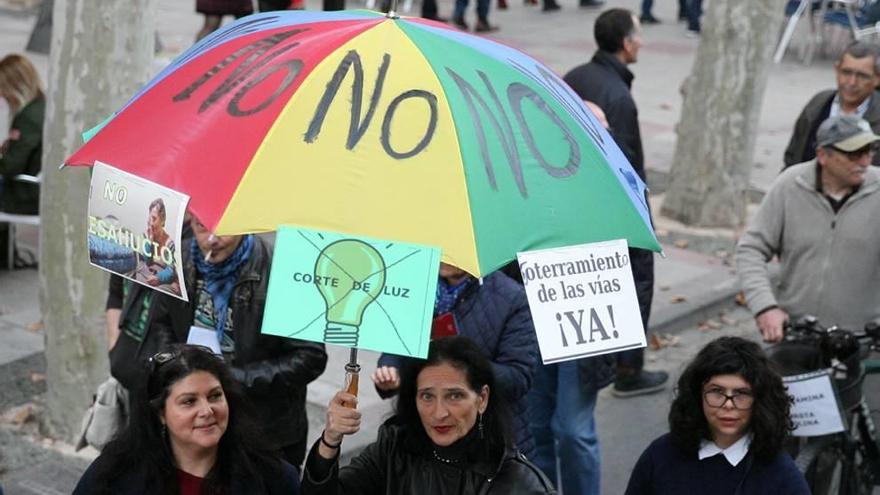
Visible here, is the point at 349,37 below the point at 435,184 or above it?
above

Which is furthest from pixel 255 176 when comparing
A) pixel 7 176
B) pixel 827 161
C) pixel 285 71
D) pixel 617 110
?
pixel 7 176

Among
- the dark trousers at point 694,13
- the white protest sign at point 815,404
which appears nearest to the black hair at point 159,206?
the white protest sign at point 815,404

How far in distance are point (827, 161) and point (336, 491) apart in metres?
3.01

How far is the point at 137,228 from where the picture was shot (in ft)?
12.7

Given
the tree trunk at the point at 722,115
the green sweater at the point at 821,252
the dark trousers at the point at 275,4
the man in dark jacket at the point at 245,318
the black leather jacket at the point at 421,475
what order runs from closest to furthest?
the black leather jacket at the point at 421,475 < the man in dark jacket at the point at 245,318 < the green sweater at the point at 821,252 < the tree trunk at the point at 722,115 < the dark trousers at the point at 275,4

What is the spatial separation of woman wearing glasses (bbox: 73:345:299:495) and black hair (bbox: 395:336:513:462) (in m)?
0.38

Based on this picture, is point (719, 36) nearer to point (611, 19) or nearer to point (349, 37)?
point (611, 19)

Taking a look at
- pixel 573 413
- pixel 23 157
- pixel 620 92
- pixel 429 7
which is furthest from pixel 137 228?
pixel 429 7

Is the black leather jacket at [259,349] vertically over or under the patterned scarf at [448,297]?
under

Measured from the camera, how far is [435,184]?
368 cm

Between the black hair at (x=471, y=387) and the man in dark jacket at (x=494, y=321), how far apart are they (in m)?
0.79

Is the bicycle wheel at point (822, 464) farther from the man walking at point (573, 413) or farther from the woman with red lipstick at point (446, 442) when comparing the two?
the woman with red lipstick at point (446, 442)

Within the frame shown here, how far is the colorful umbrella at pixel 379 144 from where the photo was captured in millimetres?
3617

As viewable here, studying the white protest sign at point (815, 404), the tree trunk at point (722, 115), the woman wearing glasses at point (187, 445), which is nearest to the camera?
the woman wearing glasses at point (187, 445)
